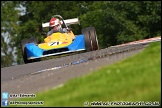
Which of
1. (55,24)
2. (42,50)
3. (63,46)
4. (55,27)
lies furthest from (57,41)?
(55,24)

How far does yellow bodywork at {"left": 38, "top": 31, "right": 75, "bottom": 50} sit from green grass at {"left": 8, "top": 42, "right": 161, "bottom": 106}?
1031cm

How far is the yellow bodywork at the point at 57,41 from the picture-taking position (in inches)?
669

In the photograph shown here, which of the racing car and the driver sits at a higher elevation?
the driver

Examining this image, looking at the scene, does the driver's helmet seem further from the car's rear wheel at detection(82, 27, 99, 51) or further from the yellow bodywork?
the car's rear wheel at detection(82, 27, 99, 51)

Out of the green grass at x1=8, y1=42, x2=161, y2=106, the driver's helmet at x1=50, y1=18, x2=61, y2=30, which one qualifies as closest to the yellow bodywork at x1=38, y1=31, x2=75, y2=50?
the driver's helmet at x1=50, y1=18, x2=61, y2=30

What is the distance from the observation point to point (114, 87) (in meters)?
5.69

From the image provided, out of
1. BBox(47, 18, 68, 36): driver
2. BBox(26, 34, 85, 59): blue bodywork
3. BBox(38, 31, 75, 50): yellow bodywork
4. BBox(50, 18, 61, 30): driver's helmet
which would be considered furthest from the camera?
BBox(50, 18, 61, 30): driver's helmet

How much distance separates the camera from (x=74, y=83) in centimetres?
621

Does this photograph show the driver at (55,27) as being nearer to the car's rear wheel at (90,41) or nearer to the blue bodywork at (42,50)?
the blue bodywork at (42,50)

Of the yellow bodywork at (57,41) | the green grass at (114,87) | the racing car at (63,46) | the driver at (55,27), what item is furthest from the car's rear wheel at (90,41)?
the green grass at (114,87)

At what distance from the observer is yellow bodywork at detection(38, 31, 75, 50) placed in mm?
16984

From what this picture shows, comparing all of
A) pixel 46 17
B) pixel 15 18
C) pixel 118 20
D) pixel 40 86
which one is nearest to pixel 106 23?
pixel 118 20

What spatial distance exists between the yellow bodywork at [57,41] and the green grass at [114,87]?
406 inches

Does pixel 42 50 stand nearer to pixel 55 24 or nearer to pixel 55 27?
pixel 55 27
